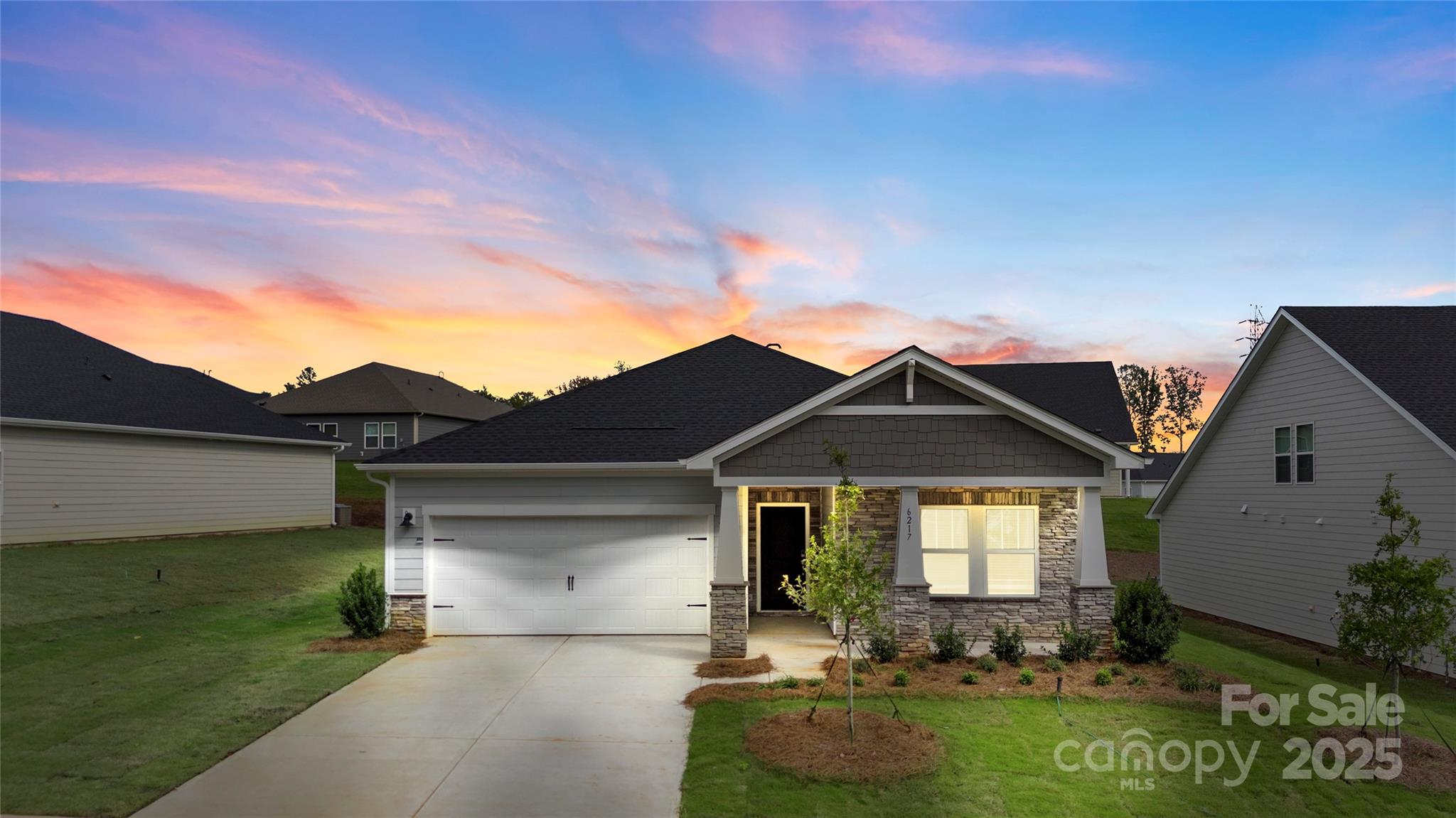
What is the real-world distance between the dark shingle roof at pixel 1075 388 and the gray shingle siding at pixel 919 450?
33152mm

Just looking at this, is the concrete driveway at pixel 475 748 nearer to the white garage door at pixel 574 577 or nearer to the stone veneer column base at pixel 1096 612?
the white garage door at pixel 574 577

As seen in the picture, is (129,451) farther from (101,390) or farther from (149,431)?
(101,390)

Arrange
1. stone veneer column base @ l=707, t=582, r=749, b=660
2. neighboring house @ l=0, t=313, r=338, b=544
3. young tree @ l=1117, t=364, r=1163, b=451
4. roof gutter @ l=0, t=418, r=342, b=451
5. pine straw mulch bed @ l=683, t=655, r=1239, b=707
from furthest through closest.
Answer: young tree @ l=1117, t=364, r=1163, b=451, neighboring house @ l=0, t=313, r=338, b=544, roof gutter @ l=0, t=418, r=342, b=451, stone veneer column base @ l=707, t=582, r=749, b=660, pine straw mulch bed @ l=683, t=655, r=1239, b=707

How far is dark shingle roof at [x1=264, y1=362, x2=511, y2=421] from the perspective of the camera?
41.5 m

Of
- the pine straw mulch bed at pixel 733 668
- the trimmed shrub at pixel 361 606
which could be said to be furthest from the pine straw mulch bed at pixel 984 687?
the trimmed shrub at pixel 361 606

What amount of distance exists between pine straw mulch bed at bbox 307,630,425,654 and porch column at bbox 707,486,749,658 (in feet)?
17.0

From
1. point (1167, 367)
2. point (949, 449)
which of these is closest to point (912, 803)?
point (949, 449)

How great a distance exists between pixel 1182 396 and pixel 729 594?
294 feet

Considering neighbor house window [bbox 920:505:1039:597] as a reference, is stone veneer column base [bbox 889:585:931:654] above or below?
below

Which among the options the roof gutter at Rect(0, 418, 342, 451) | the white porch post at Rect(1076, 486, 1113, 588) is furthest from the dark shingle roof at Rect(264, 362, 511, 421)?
the white porch post at Rect(1076, 486, 1113, 588)

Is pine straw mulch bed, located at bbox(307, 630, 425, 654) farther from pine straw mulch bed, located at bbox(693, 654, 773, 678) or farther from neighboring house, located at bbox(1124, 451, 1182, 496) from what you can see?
neighboring house, located at bbox(1124, 451, 1182, 496)

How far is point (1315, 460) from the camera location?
48.2 ft

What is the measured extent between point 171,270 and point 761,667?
61.8 ft

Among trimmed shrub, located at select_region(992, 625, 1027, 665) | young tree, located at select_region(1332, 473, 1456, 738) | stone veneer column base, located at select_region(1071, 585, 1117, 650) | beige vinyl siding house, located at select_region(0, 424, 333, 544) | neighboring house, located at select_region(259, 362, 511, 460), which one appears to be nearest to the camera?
young tree, located at select_region(1332, 473, 1456, 738)
